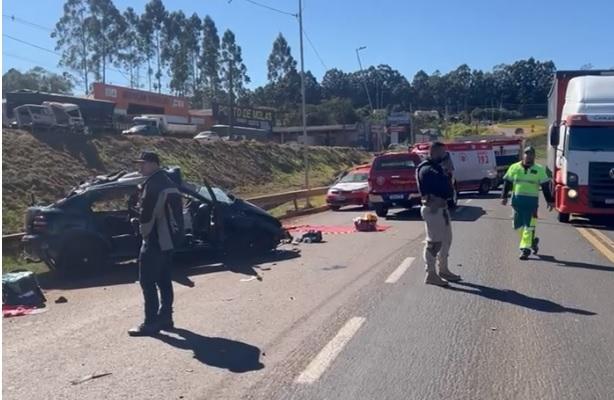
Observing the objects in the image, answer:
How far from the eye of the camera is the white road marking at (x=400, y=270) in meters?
11.2

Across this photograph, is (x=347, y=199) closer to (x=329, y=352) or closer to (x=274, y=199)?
(x=274, y=199)

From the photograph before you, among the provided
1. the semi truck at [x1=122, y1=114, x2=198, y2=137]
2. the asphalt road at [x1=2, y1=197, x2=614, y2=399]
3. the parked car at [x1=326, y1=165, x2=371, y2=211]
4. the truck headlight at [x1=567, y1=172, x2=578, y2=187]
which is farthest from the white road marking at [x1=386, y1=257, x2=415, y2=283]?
the semi truck at [x1=122, y1=114, x2=198, y2=137]

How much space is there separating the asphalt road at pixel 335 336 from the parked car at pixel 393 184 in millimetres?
9961

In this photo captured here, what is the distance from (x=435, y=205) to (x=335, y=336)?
332 centimetres

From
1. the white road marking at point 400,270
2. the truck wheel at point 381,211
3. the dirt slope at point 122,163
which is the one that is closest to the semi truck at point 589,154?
the truck wheel at point 381,211

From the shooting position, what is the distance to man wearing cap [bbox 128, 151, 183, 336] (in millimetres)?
8281

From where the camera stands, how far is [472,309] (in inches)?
355

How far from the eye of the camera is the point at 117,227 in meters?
13.3

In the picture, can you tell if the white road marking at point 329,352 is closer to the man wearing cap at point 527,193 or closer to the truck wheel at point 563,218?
the man wearing cap at point 527,193

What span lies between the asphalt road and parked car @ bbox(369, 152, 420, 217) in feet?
32.7

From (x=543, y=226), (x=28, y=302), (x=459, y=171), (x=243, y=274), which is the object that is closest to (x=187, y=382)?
(x=28, y=302)

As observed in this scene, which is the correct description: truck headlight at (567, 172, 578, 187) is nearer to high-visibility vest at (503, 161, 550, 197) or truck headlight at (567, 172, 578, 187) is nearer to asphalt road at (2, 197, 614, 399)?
asphalt road at (2, 197, 614, 399)

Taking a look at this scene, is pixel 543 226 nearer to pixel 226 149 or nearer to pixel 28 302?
pixel 28 302

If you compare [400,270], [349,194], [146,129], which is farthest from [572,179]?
[146,129]
